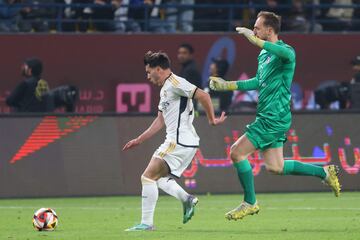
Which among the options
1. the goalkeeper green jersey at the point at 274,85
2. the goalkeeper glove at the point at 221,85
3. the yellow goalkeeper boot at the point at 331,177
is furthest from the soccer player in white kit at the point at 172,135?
the yellow goalkeeper boot at the point at 331,177

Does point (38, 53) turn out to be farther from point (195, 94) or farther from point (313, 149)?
point (195, 94)

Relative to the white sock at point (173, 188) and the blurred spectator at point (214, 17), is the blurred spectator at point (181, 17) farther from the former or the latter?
the white sock at point (173, 188)

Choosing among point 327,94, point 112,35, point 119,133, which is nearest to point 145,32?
point 112,35

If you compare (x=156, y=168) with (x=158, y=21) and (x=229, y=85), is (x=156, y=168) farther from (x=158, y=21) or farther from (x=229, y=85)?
(x=158, y=21)

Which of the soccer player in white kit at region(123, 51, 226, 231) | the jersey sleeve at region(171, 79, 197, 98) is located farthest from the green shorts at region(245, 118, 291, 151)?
the jersey sleeve at region(171, 79, 197, 98)

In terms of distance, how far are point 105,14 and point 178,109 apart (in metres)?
11.8

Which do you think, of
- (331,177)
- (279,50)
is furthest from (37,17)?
(279,50)

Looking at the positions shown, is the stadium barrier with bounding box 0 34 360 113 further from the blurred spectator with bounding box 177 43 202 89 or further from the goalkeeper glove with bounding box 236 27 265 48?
the goalkeeper glove with bounding box 236 27 265 48

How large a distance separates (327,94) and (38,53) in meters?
6.10

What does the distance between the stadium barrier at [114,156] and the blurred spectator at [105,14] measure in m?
5.30

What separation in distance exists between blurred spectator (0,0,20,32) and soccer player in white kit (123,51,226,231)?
11.0 meters

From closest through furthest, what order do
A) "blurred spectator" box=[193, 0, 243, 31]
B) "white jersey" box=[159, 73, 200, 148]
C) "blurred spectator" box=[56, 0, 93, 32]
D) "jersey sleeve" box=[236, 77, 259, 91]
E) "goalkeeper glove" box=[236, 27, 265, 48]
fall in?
"goalkeeper glove" box=[236, 27, 265, 48]
"white jersey" box=[159, 73, 200, 148]
"jersey sleeve" box=[236, 77, 259, 91]
"blurred spectator" box=[56, 0, 93, 32]
"blurred spectator" box=[193, 0, 243, 31]

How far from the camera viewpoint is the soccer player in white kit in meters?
12.8

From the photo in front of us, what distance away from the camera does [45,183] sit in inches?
744
